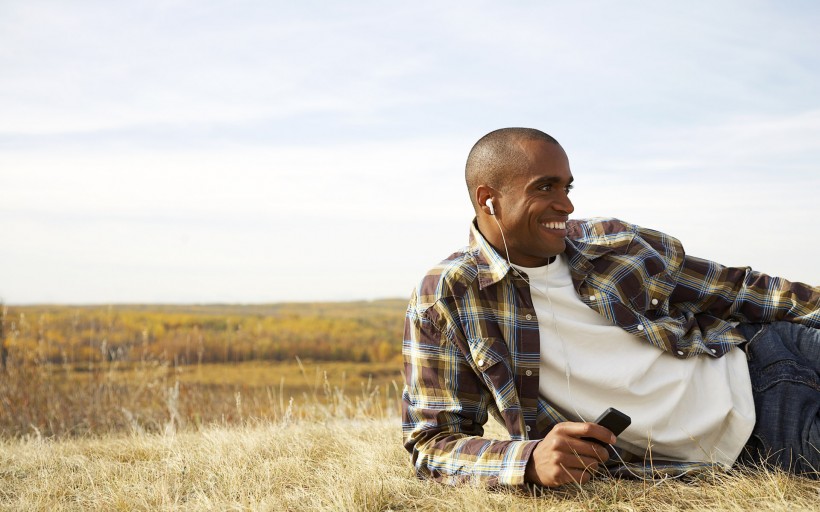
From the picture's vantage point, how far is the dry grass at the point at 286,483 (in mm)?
3031

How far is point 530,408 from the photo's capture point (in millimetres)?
3316

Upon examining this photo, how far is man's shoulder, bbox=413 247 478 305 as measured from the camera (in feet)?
10.9

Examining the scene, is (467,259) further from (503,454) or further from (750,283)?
(750,283)

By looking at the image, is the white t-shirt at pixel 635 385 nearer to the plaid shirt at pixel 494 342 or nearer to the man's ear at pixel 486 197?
the plaid shirt at pixel 494 342

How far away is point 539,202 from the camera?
130 inches

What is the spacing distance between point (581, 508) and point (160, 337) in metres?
8.06

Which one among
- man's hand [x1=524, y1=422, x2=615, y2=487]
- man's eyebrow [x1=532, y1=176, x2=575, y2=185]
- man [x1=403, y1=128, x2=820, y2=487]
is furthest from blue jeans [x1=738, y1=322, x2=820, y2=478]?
man's eyebrow [x1=532, y1=176, x2=575, y2=185]

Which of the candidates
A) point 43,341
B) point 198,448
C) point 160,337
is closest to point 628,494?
point 198,448

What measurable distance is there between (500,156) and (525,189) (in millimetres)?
190

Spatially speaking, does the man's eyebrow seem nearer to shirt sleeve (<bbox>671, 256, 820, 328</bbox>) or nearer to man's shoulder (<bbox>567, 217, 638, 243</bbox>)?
man's shoulder (<bbox>567, 217, 638, 243</bbox>)

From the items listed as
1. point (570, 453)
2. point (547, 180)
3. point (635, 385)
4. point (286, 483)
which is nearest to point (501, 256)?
point (547, 180)

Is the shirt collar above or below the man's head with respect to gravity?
below

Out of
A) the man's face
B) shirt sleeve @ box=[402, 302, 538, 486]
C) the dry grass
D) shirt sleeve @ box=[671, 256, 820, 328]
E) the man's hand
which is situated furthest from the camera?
shirt sleeve @ box=[671, 256, 820, 328]

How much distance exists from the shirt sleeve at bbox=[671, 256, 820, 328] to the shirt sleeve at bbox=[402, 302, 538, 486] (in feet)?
4.13
